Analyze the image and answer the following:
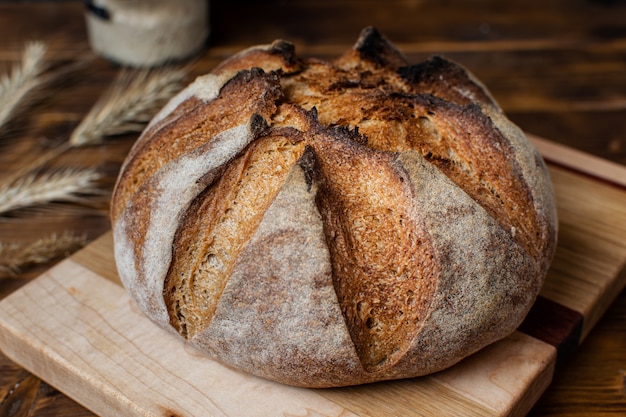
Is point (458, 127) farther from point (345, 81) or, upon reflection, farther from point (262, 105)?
point (262, 105)

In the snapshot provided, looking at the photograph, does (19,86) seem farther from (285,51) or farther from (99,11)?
(285,51)

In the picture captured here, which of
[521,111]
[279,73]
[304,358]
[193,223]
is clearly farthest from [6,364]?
[521,111]

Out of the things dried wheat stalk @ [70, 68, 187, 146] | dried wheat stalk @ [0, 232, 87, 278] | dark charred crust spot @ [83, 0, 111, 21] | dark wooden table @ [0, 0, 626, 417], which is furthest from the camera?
dark charred crust spot @ [83, 0, 111, 21]

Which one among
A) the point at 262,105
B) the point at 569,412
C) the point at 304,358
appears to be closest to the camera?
the point at 304,358

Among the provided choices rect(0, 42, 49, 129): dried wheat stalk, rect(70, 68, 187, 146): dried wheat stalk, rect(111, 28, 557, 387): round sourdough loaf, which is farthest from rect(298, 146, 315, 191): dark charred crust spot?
rect(0, 42, 49, 129): dried wheat stalk

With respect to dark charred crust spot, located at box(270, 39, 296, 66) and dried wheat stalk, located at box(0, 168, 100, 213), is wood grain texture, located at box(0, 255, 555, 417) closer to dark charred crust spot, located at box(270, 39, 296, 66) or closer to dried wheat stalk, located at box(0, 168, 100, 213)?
dried wheat stalk, located at box(0, 168, 100, 213)

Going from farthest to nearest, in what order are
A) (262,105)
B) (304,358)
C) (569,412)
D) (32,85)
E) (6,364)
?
(32,85) < (6,364) < (569,412) < (262,105) < (304,358)

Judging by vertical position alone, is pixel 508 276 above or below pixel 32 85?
above
